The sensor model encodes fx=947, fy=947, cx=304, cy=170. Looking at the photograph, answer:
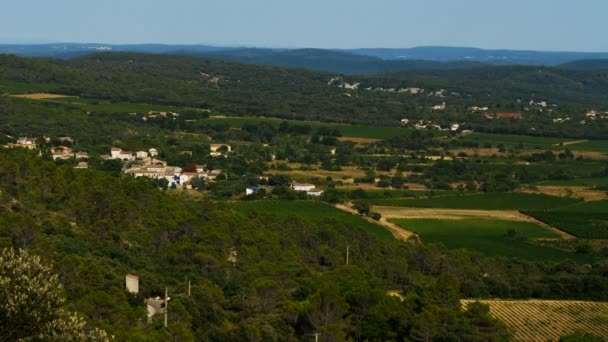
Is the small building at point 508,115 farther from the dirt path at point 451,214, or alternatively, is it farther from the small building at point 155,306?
the small building at point 155,306

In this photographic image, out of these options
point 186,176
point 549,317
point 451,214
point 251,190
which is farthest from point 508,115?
point 549,317

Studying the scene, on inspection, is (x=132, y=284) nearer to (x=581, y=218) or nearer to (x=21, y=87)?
(x=581, y=218)

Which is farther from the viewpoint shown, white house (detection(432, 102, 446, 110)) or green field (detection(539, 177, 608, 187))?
white house (detection(432, 102, 446, 110))

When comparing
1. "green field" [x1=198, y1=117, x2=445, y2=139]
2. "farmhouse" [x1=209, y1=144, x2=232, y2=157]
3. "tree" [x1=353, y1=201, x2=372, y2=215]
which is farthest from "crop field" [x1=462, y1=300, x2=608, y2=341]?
"green field" [x1=198, y1=117, x2=445, y2=139]

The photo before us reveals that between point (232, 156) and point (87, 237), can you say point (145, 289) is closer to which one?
point (87, 237)

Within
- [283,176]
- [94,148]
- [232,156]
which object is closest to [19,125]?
[94,148]

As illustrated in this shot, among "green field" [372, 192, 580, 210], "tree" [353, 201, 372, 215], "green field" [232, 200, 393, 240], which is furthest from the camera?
"green field" [372, 192, 580, 210]

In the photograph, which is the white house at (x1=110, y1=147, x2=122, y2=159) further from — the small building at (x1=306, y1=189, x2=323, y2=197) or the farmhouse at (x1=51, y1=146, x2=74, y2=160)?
the small building at (x1=306, y1=189, x2=323, y2=197)
